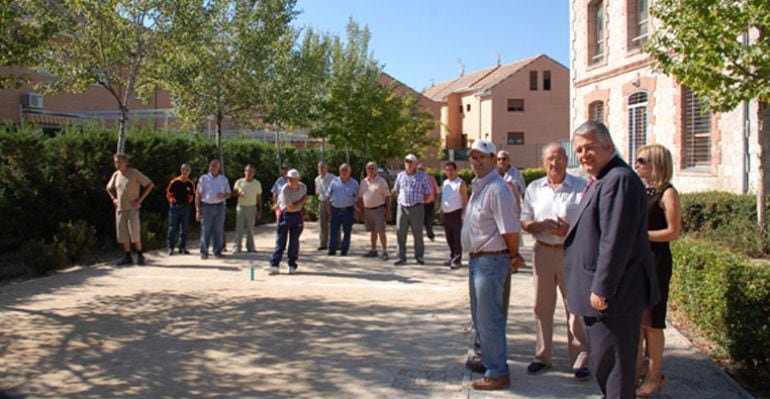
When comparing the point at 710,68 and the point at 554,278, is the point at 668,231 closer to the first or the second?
the point at 554,278

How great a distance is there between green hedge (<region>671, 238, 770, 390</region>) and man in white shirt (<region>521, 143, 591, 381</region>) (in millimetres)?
1205

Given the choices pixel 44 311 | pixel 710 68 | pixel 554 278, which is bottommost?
pixel 44 311

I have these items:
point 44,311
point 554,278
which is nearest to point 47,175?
point 44,311

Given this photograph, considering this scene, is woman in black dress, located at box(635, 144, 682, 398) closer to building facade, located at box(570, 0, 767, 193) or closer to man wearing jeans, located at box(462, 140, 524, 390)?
man wearing jeans, located at box(462, 140, 524, 390)

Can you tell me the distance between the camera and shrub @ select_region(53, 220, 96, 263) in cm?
1155

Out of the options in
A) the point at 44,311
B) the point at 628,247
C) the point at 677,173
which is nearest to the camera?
the point at 628,247

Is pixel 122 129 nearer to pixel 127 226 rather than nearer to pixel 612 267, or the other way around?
Answer: pixel 127 226

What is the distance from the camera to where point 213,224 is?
12.5 m

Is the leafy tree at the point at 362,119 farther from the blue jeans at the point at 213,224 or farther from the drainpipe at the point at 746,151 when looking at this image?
the drainpipe at the point at 746,151

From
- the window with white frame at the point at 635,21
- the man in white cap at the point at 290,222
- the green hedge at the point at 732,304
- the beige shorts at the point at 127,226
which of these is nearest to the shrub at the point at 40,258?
the beige shorts at the point at 127,226

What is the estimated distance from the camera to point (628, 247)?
350 cm

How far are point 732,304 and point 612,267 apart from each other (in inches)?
94.2

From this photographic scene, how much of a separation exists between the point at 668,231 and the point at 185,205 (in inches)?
388

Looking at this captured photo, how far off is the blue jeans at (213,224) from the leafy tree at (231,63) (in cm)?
523
